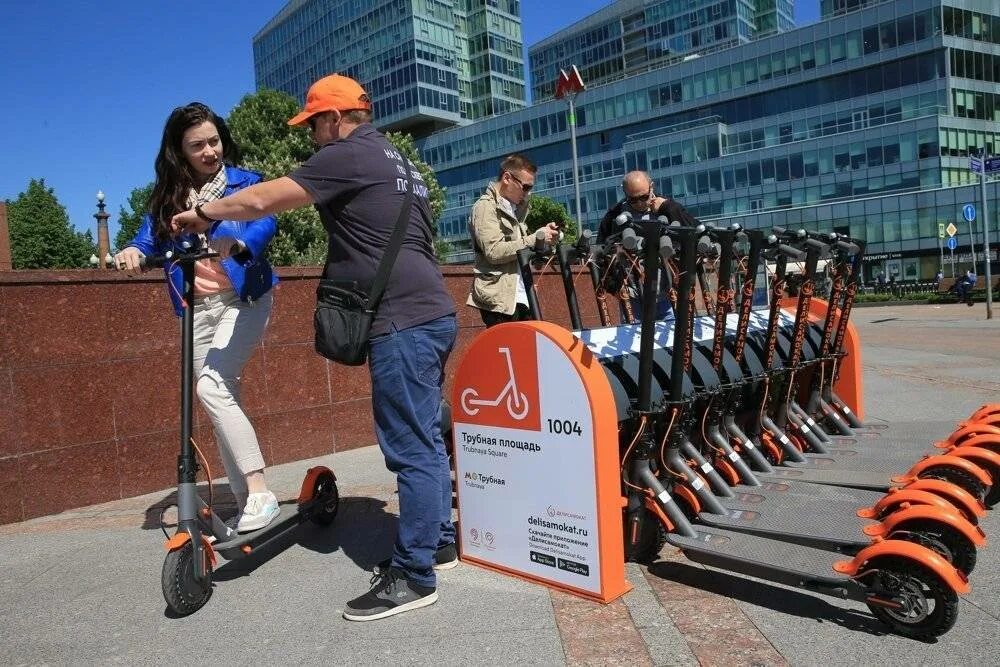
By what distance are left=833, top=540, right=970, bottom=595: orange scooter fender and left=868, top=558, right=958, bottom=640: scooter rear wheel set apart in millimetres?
30

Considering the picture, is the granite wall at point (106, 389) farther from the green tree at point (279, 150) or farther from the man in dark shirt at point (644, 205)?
the green tree at point (279, 150)

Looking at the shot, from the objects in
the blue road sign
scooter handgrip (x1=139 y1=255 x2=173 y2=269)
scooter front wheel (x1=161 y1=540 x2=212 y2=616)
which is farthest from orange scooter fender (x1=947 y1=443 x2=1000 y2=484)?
the blue road sign

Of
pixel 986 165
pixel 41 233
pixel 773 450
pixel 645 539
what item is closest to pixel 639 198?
pixel 773 450

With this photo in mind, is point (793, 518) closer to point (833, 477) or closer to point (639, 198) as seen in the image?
point (833, 477)

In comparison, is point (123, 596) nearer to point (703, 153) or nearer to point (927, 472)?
point (927, 472)

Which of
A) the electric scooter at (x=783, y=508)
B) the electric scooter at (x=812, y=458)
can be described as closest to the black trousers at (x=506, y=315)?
the electric scooter at (x=783, y=508)

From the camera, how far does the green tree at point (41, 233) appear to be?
46.3 m

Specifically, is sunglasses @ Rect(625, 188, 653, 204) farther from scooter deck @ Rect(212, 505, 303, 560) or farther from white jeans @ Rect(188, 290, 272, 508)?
scooter deck @ Rect(212, 505, 303, 560)

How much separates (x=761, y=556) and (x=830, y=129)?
220ft

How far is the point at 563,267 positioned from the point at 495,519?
149 cm

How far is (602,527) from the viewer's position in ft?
9.39

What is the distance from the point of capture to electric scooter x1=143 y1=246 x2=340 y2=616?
116 inches

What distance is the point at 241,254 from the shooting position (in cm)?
338

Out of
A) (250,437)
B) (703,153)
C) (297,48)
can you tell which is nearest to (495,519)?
(250,437)
